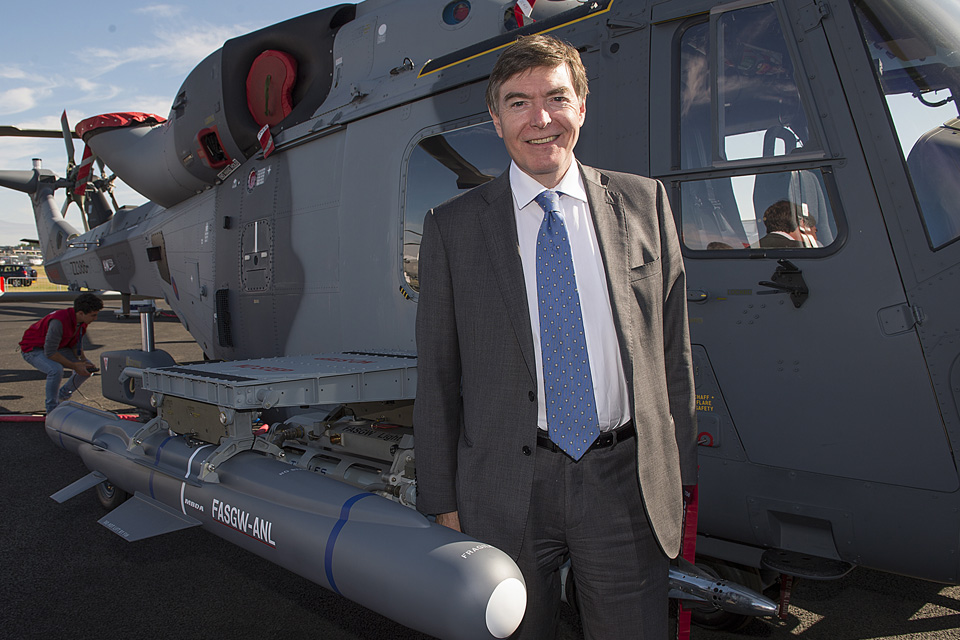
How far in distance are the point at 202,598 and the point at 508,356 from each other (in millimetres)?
2905

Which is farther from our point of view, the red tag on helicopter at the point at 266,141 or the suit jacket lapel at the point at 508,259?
the red tag on helicopter at the point at 266,141

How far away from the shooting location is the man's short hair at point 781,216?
2.50 meters

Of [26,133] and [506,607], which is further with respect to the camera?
[26,133]

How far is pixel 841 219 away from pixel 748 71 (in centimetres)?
69

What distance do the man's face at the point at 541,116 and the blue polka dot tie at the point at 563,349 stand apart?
154mm

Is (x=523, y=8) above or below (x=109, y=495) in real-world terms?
above

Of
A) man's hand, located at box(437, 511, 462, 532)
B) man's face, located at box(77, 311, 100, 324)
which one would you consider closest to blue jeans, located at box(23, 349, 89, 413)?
man's face, located at box(77, 311, 100, 324)

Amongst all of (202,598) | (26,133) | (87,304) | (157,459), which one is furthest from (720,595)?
(26,133)

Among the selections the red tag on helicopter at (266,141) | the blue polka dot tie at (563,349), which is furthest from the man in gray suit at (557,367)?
the red tag on helicopter at (266,141)

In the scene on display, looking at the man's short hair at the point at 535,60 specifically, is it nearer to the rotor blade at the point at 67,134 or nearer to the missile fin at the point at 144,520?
the missile fin at the point at 144,520

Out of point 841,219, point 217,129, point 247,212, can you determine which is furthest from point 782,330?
point 217,129

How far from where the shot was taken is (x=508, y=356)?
173cm

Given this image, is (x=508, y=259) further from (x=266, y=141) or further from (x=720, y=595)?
(x=266, y=141)

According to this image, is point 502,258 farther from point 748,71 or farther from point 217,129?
point 217,129
